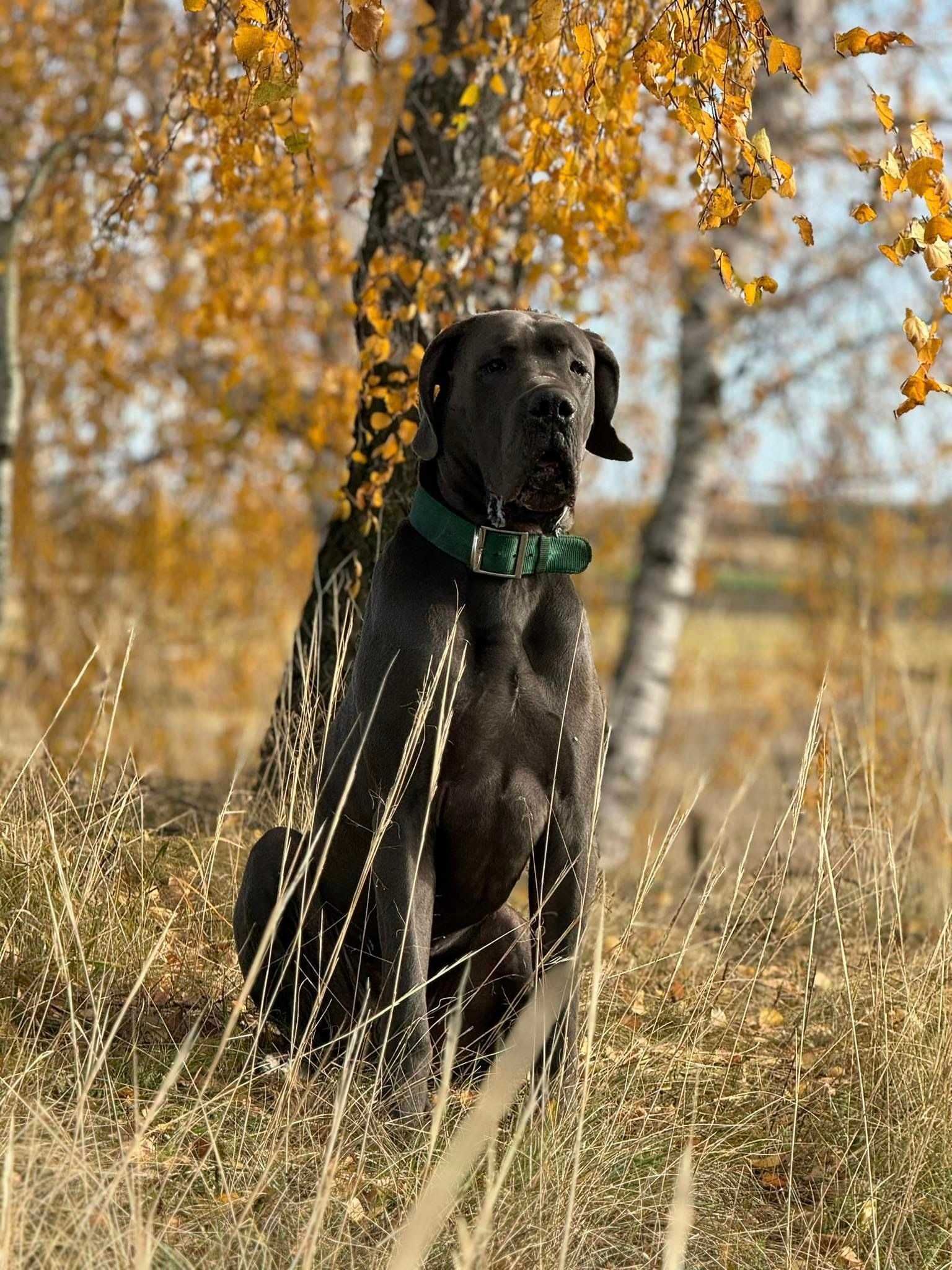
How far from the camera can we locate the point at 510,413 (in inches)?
115

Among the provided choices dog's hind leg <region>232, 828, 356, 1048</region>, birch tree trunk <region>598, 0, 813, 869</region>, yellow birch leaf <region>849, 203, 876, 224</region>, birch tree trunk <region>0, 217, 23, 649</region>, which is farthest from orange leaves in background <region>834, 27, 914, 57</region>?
birch tree trunk <region>598, 0, 813, 869</region>

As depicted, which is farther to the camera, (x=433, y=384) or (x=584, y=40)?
(x=433, y=384)

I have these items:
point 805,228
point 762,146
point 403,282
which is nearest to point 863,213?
point 805,228

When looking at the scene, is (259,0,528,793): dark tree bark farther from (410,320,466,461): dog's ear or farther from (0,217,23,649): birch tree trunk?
(0,217,23,649): birch tree trunk

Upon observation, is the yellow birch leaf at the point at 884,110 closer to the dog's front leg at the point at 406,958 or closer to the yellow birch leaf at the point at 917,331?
the yellow birch leaf at the point at 917,331

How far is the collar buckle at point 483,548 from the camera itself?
294 centimetres

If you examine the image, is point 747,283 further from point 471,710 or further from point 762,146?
point 471,710

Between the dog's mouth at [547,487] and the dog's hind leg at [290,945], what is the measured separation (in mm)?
827

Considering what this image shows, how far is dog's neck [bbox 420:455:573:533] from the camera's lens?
9.86 feet

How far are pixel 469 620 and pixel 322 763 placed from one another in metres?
0.45

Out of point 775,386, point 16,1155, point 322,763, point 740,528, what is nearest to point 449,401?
point 322,763

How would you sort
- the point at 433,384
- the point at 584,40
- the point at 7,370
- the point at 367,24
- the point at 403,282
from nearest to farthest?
1. the point at 367,24
2. the point at 584,40
3. the point at 433,384
4. the point at 403,282
5. the point at 7,370

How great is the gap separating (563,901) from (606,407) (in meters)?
1.09

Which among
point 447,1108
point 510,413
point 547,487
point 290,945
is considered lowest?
point 447,1108
